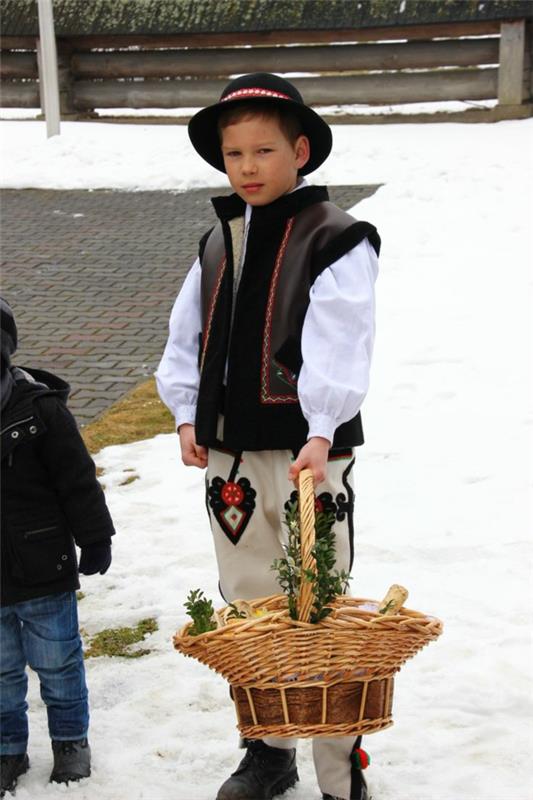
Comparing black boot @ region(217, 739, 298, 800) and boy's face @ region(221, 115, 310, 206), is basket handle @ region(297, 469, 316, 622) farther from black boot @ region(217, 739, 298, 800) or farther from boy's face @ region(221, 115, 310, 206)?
boy's face @ region(221, 115, 310, 206)

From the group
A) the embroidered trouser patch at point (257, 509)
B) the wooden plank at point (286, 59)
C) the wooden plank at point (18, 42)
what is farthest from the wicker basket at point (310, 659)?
the wooden plank at point (18, 42)

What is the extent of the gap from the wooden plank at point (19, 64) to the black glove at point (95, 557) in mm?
14121

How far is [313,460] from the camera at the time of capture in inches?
113

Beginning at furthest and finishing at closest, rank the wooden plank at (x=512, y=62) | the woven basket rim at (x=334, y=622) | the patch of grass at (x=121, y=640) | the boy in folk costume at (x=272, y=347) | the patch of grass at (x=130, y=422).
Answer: the wooden plank at (x=512, y=62), the patch of grass at (x=130, y=422), the patch of grass at (x=121, y=640), the boy in folk costume at (x=272, y=347), the woven basket rim at (x=334, y=622)

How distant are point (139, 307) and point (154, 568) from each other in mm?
4360

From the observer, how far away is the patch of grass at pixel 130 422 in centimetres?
643

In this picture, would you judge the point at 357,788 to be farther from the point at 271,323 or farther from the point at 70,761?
the point at 271,323

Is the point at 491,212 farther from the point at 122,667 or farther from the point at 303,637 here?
the point at 303,637

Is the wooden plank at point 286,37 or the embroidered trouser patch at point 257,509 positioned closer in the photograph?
the embroidered trouser patch at point 257,509

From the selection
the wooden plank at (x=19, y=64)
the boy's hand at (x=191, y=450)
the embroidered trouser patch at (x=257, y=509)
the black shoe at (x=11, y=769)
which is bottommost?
the black shoe at (x=11, y=769)

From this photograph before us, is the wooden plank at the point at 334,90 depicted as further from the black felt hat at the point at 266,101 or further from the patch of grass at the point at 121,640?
the black felt hat at the point at 266,101

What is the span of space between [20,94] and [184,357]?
46.4 ft

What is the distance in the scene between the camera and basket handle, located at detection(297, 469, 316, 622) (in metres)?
2.70

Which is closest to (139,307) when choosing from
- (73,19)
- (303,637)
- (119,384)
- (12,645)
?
(119,384)
